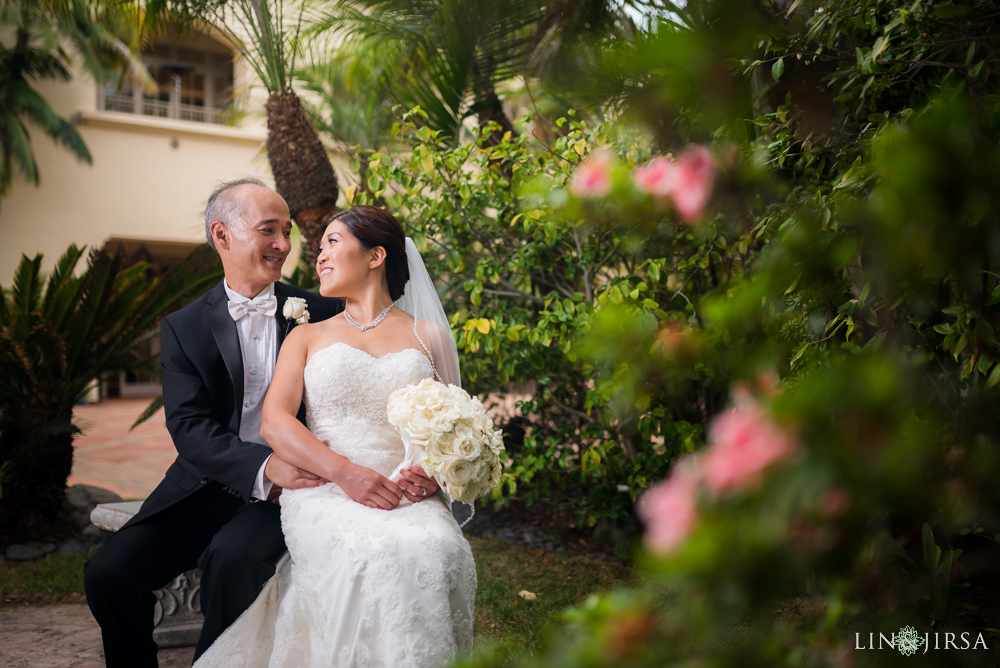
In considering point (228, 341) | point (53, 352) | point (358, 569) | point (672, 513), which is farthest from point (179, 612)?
point (672, 513)

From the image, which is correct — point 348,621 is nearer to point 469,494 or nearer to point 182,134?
point 469,494

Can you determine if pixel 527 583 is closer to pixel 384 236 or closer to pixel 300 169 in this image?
pixel 384 236

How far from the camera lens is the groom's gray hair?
3.37 meters

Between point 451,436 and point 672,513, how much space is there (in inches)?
80.5

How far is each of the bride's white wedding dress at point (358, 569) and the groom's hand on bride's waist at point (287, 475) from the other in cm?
4

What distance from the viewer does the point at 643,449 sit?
15.4 ft

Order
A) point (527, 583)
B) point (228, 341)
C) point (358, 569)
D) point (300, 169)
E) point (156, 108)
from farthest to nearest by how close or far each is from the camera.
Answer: point (156, 108), point (300, 169), point (527, 583), point (228, 341), point (358, 569)

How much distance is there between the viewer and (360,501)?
2.79 metres

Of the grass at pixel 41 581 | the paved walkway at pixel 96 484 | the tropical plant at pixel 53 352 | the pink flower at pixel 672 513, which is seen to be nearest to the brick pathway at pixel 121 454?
the paved walkway at pixel 96 484

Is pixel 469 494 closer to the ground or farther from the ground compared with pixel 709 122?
closer to the ground

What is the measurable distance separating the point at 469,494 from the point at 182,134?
1494 cm

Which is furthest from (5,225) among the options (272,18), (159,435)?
(272,18)

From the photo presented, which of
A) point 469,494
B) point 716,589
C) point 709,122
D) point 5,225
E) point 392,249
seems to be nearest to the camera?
point 716,589

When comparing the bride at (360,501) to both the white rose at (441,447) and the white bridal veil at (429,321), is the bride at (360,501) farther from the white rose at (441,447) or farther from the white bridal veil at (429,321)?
the white rose at (441,447)
